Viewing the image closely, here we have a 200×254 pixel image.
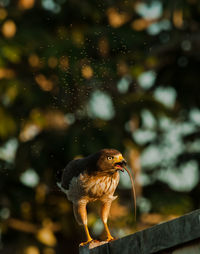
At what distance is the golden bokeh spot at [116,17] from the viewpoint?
14543 millimetres

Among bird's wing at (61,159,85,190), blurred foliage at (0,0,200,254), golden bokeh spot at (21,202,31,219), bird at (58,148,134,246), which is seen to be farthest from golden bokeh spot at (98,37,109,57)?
bird at (58,148,134,246)

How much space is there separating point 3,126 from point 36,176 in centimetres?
122

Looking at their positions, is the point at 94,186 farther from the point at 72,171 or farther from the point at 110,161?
the point at 72,171

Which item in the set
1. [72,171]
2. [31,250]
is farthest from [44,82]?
[72,171]

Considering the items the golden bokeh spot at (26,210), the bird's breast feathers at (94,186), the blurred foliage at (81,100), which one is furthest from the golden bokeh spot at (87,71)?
the bird's breast feathers at (94,186)

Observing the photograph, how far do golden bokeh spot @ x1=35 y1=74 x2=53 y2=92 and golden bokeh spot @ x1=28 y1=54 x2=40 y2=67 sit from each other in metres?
0.25

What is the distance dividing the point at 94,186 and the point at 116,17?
29.0 ft

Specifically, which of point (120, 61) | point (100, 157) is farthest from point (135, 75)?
point (100, 157)

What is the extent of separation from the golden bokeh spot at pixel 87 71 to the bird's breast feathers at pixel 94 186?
5830mm

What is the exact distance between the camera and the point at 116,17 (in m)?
14.8

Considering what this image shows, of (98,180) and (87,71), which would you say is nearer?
(98,180)

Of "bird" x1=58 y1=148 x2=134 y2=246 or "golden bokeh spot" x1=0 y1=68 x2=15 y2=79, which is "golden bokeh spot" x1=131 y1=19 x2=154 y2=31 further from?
"bird" x1=58 y1=148 x2=134 y2=246

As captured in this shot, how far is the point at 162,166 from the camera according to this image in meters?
15.7

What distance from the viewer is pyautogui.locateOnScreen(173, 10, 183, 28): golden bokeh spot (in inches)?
534
